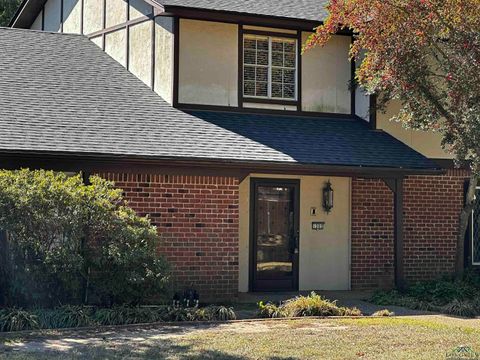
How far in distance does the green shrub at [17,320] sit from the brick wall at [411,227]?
7584mm

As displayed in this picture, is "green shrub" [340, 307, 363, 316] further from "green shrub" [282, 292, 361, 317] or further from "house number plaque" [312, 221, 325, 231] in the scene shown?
"house number plaque" [312, 221, 325, 231]

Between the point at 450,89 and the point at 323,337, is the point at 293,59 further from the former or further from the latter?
the point at 323,337

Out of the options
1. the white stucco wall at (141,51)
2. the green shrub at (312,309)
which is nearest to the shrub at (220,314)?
the green shrub at (312,309)

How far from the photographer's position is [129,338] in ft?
33.5

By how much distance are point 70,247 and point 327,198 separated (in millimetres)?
6384

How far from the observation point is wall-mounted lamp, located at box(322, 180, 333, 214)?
16.2 metres

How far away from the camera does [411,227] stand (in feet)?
55.0

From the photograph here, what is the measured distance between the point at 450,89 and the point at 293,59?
589cm

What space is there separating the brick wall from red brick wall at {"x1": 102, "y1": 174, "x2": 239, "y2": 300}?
3244mm

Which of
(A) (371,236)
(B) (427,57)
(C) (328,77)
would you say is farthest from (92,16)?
(B) (427,57)

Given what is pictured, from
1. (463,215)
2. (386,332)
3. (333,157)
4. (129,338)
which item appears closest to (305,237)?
(333,157)

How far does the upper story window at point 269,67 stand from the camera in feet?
53.6

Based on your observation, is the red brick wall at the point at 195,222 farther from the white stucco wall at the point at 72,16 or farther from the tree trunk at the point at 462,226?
the white stucco wall at the point at 72,16

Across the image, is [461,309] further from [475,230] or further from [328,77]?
[328,77]
